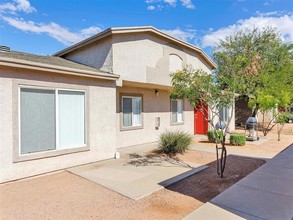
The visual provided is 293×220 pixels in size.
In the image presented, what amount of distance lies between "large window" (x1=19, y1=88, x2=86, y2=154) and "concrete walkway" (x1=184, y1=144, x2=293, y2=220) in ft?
16.7

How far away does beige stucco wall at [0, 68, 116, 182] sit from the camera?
5.93 meters

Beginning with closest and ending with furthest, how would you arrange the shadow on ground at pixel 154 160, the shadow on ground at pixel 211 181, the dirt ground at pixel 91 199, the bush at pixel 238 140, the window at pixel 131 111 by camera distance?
the dirt ground at pixel 91 199
the shadow on ground at pixel 211 181
the shadow on ground at pixel 154 160
the window at pixel 131 111
the bush at pixel 238 140

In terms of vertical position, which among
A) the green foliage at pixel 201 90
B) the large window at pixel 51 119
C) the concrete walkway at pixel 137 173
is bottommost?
the concrete walkway at pixel 137 173

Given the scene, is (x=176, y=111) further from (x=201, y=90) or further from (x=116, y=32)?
(x=201, y=90)

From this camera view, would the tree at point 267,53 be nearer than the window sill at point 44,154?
No

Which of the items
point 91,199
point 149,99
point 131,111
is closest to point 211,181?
point 91,199

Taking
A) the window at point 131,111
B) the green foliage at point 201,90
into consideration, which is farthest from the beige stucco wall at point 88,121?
the green foliage at point 201,90

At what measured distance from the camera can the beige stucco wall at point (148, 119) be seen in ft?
35.9

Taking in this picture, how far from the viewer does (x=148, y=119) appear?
12453 mm

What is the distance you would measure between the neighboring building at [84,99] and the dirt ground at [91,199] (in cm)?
90

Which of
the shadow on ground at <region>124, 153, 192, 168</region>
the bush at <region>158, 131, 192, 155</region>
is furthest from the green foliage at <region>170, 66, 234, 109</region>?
the bush at <region>158, 131, 192, 155</region>

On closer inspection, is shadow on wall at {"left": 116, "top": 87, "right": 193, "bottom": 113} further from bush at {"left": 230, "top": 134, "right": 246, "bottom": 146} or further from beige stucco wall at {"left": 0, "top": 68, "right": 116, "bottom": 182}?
bush at {"left": 230, "top": 134, "right": 246, "bottom": 146}

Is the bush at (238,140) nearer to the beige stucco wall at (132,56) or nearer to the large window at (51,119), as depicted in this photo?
the beige stucco wall at (132,56)

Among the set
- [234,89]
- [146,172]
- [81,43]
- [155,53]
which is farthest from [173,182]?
[81,43]
